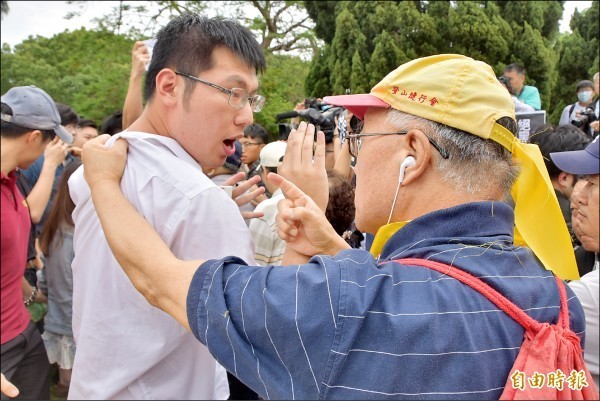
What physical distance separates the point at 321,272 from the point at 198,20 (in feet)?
3.89

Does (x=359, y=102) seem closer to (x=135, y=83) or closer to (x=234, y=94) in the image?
(x=234, y=94)

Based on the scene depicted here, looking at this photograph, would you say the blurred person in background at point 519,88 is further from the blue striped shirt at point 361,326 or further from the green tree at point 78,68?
the green tree at point 78,68

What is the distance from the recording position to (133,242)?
4.76ft

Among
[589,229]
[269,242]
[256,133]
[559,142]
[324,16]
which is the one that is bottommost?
[269,242]

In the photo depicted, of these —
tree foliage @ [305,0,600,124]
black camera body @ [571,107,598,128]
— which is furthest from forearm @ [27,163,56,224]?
tree foliage @ [305,0,600,124]

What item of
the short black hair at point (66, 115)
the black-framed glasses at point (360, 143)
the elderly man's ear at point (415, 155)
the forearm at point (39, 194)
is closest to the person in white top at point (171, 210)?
the black-framed glasses at point (360, 143)

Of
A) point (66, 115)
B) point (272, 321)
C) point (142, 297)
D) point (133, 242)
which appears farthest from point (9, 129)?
point (272, 321)

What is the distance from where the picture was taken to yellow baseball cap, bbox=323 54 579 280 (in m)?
1.36

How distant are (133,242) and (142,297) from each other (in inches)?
11.4

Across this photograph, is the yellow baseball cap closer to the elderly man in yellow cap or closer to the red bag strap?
the elderly man in yellow cap

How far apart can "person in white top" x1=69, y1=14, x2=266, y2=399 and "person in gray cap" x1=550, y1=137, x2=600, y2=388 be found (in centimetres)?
126

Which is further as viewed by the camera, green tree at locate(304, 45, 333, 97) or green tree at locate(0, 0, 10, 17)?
green tree at locate(0, 0, 10, 17)

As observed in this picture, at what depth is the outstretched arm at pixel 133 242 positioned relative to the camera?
1299 mm

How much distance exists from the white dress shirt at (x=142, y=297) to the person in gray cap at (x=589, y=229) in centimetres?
125
